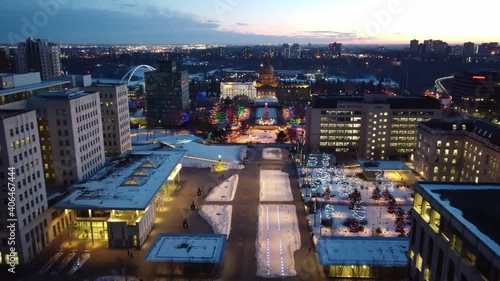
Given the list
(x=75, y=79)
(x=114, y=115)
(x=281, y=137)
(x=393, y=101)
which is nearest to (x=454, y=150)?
(x=393, y=101)

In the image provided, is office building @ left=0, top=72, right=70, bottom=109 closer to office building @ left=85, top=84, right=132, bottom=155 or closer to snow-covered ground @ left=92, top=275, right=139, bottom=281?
office building @ left=85, top=84, right=132, bottom=155

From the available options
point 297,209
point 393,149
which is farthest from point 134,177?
point 393,149

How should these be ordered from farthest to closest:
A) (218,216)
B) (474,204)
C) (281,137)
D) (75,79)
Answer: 1. (281,137)
2. (75,79)
3. (218,216)
4. (474,204)

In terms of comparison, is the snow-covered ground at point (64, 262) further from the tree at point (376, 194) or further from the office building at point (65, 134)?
the tree at point (376, 194)

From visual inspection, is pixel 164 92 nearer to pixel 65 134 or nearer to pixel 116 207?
pixel 65 134

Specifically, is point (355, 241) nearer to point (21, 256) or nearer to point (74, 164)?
point (21, 256)

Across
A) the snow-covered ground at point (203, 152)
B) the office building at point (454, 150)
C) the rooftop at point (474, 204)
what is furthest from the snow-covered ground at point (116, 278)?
the office building at point (454, 150)
